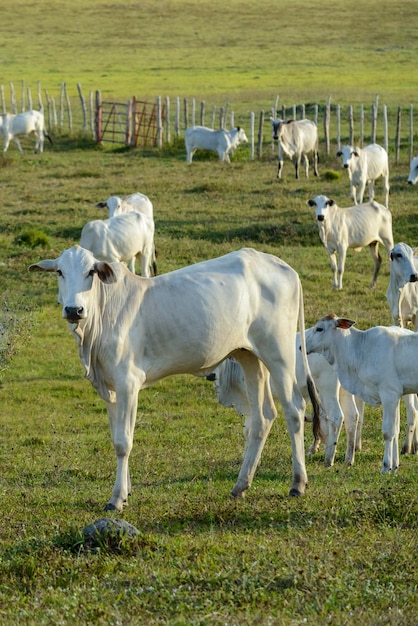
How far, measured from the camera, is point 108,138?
39156 mm

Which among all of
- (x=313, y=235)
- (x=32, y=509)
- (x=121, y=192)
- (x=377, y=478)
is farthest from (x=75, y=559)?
(x=121, y=192)

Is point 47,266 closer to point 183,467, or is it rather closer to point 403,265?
point 183,467

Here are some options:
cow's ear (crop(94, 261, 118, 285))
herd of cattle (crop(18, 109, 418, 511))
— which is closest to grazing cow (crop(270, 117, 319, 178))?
herd of cattle (crop(18, 109, 418, 511))

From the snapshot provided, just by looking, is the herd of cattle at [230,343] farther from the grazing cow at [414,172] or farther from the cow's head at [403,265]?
the grazing cow at [414,172]

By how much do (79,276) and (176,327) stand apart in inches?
31.9

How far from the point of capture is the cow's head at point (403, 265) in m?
13.8

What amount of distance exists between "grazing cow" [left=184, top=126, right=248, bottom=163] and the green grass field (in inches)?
16.2

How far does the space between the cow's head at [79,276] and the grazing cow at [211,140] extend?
80.6 feet

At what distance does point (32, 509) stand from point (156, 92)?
4503cm

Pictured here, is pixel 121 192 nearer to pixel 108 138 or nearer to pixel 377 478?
pixel 108 138

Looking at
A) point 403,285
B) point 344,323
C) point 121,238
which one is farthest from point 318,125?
point 344,323

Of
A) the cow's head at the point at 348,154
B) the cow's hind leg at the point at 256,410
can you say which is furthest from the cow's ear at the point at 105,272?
the cow's head at the point at 348,154

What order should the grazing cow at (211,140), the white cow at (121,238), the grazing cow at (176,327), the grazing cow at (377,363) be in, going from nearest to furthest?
the grazing cow at (176,327) → the grazing cow at (377,363) → the white cow at (121,238) → the grazing cow at (211,140)

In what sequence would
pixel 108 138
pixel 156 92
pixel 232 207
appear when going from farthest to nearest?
pixel 156 92 → pixel 108 138 → pixel 232 207
